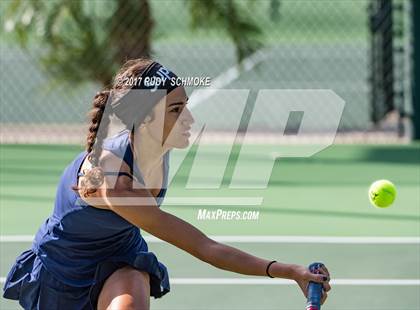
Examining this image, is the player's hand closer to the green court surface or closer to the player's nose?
the player's nose

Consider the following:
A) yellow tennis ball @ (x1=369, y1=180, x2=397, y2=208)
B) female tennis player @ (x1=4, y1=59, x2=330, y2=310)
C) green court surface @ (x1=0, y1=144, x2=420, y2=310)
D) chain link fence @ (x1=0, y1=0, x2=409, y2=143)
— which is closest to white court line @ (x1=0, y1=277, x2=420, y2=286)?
green court surface @ (x1=0, y1=144, x2=420, y2=310)

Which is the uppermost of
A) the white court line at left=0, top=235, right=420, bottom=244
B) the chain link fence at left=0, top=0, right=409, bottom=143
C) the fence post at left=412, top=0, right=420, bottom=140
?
the white court line at left=0, top=235, right=420, bottom=244

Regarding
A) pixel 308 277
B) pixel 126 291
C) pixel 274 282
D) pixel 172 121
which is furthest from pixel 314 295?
pixel 274 282

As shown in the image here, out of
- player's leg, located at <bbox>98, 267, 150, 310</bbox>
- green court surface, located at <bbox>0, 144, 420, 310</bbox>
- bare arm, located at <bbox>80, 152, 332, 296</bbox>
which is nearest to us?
bare arm, located at <bbox>80, 152, 332, 296</bbox>

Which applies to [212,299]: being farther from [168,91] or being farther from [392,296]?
[168,91]

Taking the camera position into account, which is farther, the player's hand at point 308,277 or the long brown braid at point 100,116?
the long brown braid at point 100,116

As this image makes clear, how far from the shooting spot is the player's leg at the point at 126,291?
4.56 m

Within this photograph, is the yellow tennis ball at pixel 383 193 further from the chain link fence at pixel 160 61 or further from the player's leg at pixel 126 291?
the chain link fence at pixel 160 61

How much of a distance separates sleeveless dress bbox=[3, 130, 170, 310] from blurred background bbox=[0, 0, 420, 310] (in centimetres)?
114

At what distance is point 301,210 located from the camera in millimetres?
8586

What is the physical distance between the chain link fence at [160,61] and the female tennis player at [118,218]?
27.4ft

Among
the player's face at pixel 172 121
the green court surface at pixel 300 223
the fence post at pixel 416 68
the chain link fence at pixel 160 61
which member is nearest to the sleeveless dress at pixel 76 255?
the player's face at pixel 172 121

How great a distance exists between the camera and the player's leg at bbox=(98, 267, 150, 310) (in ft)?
15.0

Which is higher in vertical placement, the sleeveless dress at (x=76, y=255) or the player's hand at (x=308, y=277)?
the player's hand at (x=308, y=277)
